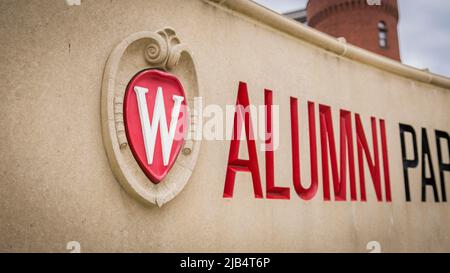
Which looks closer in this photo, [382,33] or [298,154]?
[298,154]

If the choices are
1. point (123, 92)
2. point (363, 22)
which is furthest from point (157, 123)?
point (363, 22)

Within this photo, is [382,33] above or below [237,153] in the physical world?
above

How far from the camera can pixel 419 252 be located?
14.3 ft

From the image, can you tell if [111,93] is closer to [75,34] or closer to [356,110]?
[75,34]

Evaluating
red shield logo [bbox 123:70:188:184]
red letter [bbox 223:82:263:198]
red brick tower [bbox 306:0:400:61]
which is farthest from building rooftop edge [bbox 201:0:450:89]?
red brick tower [bbox 306:0:400:61]

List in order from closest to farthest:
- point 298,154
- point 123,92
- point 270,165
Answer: point 123,92 < point 270,165 < point 298,154

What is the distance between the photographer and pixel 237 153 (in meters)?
2.91

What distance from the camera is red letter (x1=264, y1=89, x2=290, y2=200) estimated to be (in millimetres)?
3074

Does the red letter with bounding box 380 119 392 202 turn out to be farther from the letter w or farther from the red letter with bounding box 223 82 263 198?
the letter w

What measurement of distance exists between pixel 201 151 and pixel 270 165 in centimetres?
69

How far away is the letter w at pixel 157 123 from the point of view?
2.27 meters

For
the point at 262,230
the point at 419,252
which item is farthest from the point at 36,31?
the point at 419,252

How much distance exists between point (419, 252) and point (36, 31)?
433 cm

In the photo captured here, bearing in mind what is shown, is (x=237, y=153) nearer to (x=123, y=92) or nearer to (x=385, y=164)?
(x=123, y=92)
